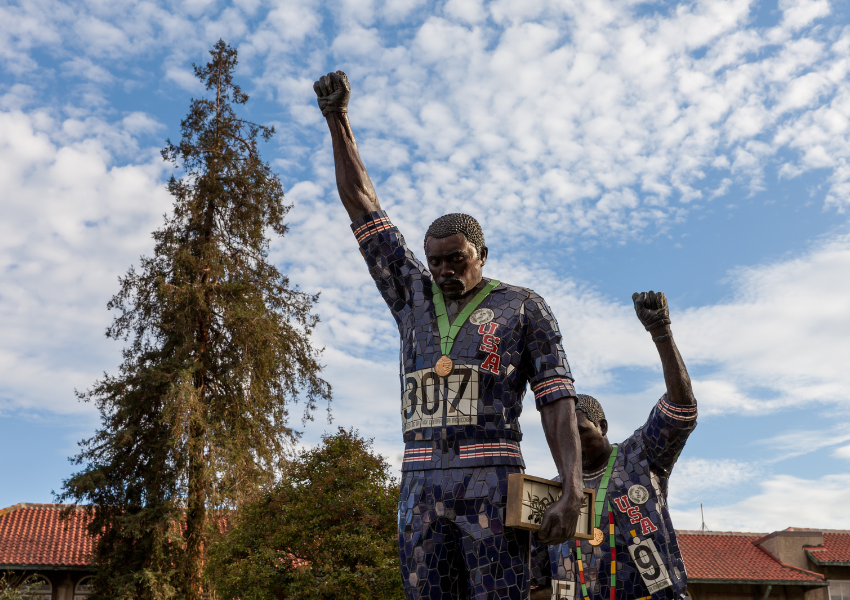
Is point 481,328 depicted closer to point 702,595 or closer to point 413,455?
point 413,455

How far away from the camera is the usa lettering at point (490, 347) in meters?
3.19

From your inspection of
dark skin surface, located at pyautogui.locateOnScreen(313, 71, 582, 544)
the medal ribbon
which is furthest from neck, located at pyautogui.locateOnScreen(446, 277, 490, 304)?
the medal ribbon

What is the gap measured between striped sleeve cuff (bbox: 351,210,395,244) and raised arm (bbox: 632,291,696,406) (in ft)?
6.17

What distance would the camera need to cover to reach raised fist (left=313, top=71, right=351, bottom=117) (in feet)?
11.9

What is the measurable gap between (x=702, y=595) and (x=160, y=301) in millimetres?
16777

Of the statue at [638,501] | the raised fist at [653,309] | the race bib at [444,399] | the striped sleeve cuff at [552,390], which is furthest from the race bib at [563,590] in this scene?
the race bib at [444,399]

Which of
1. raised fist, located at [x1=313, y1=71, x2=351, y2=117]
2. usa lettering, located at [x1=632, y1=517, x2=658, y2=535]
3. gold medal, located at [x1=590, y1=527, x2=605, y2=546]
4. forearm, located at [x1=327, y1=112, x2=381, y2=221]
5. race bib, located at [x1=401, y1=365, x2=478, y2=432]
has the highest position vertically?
raised fist, located at [x1=313, y1=71, x2=351, y2=117]

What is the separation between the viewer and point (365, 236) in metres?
3.54

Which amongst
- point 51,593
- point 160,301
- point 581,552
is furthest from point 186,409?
point 581,552

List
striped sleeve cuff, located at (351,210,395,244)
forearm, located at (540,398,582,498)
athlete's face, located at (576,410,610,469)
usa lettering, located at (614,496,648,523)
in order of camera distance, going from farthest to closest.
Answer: athlete's face, located at (576,410,610,469) → usa lettering, located at (614,496,648,523) → striped sleeve cuff, located at (351,210,395,244) → forearm, located at (540,398,582,498)

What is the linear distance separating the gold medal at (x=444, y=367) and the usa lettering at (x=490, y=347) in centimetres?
13

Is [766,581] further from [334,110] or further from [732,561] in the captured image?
[334,110]

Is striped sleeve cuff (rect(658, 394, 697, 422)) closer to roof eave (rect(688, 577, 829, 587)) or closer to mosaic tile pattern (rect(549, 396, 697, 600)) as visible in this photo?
mosaic tile pattern (rect(549, 396, 697, 600))

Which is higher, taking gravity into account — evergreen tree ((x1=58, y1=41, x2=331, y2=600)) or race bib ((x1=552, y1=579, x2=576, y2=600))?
evergreen tree ((x1=58, y1=41, x2=331, y2=600))
